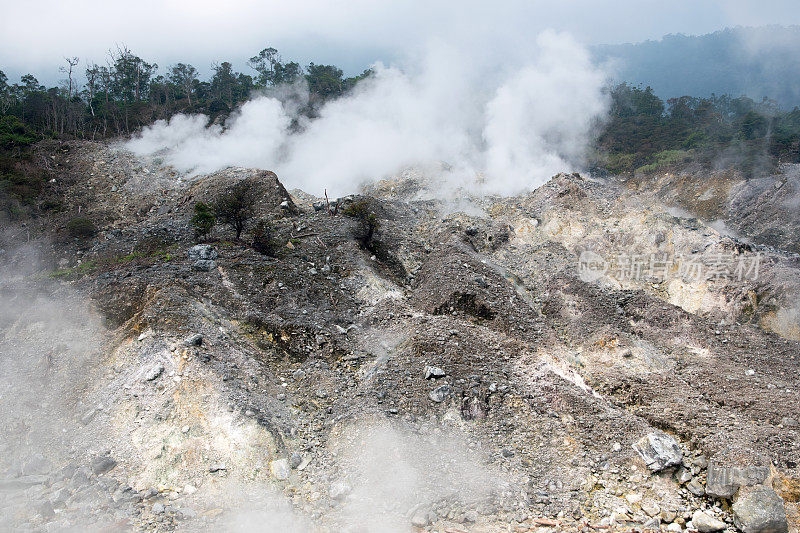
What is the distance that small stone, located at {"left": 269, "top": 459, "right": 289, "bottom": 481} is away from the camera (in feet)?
32.5

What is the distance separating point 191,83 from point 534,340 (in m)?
45.9

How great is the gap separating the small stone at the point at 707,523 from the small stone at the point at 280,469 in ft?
27.4

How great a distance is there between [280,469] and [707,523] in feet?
28.4

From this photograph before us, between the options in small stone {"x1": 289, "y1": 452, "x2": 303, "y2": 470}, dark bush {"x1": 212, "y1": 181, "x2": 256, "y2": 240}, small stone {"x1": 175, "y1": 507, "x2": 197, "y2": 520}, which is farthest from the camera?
dark bush {"x1": 212, "y1": 181, "x2": 256, "y2": 240}

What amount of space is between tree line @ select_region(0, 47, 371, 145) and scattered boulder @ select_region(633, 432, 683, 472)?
3203 cm

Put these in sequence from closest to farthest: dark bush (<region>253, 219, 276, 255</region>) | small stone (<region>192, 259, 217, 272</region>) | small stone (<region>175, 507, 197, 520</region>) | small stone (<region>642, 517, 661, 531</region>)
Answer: small stone (<region>175, 507, 197, 520</region>) → small stone (<region>642, 517, 661, 531</region>) → small stone (<region>192, 259, 217, 272</region>) → dark bush (<region>253, 219, 276, 255</region>)

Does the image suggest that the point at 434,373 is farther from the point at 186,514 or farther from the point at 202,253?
the point at 202,253

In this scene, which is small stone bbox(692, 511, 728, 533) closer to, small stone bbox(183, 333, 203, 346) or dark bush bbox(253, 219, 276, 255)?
small stone bbox(183, 333, 203, 346)

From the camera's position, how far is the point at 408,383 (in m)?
12.3

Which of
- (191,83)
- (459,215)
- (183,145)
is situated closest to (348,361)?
(459,215)

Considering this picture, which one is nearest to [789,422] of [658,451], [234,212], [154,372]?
[658,451]

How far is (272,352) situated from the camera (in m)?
13.6

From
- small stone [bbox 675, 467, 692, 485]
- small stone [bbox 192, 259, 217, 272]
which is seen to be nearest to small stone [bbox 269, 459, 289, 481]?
small stone [bbox 192, 259, 217, 272]

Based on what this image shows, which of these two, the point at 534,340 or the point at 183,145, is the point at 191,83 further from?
the point at 534,340
